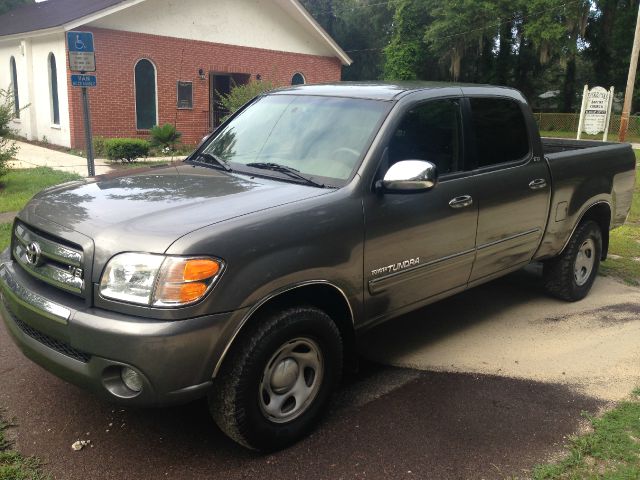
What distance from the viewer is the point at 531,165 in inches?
187

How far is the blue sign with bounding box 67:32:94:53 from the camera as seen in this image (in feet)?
25.3

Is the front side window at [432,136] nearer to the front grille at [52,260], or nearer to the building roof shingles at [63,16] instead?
the front grille at [52,260]

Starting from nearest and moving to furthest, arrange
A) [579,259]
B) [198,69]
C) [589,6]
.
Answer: [579,259], [198,69], [589,6]

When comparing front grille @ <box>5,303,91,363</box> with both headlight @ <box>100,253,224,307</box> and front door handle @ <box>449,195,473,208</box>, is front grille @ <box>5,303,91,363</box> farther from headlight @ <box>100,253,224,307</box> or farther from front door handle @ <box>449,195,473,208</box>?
front door handle @ <box>449,195,473,208</box>

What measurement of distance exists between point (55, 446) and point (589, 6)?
35.7 m

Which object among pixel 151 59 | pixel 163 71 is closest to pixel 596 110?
pixel 163 71

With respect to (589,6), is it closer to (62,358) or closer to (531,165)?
(531,165)

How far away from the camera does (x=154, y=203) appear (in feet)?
10.3

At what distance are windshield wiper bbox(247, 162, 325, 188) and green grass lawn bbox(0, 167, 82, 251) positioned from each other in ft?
15.3

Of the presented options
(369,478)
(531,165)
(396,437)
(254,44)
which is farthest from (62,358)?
(254,44)

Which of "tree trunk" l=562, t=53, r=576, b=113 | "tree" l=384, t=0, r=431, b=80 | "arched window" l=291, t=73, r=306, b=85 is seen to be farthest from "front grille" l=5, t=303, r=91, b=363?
"tree trunk" l=562, t=53, r=576, b=113

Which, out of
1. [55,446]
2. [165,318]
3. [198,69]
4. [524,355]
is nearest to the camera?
[165,318]

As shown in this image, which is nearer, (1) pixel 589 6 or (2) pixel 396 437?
(2) pixel 396 437

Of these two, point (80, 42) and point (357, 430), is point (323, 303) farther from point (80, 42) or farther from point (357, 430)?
point (80, 42)
